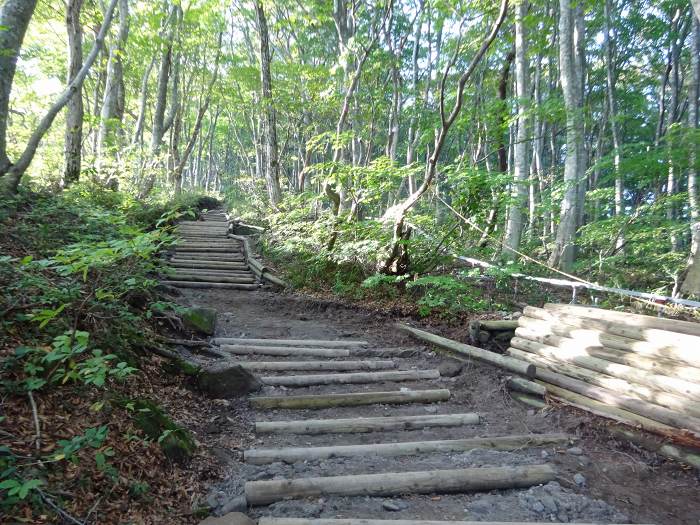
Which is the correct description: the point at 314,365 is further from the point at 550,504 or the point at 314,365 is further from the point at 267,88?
the point at 267,88

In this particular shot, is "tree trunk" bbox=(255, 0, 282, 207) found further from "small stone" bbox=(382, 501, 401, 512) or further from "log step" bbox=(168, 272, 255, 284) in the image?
"small stone" bbox=(382, 501, 401, 512)

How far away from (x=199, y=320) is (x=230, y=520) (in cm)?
369

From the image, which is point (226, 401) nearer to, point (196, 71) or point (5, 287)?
point (5, 287)

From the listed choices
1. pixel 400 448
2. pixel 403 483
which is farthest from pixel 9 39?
pixel 403 483

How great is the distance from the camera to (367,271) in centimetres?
877

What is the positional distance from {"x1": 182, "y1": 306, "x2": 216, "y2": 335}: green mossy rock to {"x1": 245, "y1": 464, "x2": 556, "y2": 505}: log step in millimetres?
3236

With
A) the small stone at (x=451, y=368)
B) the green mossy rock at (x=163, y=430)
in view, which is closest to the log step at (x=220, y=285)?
the small stone at (x=451, y=368)

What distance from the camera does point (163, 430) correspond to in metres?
3.12

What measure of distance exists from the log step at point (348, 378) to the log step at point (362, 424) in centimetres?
86

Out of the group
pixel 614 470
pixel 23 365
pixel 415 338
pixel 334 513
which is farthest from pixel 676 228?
pixel 23 365

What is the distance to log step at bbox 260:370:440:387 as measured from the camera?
16.0 feet

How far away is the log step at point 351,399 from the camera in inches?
173

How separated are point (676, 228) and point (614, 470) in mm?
7627

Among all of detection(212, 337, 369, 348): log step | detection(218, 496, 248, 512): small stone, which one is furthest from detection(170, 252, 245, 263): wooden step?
detection(218, 496, 248, 512): small stone
